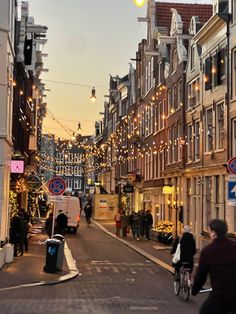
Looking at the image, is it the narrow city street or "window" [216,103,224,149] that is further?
"window" [216,103,224,149]

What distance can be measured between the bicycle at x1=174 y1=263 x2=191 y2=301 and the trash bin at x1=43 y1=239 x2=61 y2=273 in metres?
5.18

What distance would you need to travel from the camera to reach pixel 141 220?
37781mm

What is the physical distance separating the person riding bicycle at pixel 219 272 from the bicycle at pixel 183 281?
7.71 m

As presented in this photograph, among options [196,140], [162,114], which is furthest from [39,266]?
[162,114]

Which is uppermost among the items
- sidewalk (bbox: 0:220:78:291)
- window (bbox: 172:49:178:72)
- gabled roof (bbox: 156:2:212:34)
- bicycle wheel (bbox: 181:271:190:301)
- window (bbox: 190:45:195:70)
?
gabled roof (bbox: 156:2:212:34)

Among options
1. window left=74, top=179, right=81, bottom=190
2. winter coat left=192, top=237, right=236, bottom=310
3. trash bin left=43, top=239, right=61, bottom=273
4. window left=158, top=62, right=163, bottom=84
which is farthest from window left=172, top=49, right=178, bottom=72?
window left=74, top=179, right=81, bottom=190

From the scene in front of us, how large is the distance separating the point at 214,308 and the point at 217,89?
2187 centimetres

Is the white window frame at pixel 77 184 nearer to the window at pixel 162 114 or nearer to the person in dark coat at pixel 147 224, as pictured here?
the window at pixel 162 114

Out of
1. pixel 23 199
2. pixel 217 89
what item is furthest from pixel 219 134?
pixel 23 199

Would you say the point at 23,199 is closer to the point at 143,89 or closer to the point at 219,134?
the point at 143,89

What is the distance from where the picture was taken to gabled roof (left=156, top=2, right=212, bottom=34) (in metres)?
40.9

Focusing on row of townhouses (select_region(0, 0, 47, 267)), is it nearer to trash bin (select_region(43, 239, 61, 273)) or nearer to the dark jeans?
trash bin (select_region(43, 239, 61, 273))

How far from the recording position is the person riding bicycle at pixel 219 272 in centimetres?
627

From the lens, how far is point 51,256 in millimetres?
19047
